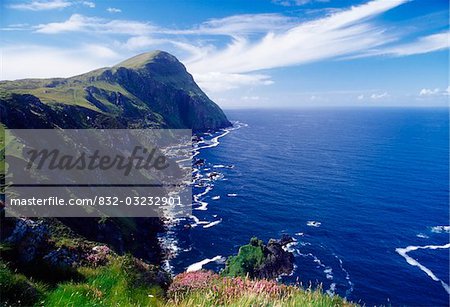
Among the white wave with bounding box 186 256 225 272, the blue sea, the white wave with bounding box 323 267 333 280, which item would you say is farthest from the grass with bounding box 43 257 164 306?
the white wave with bounding box 323 267 333 280

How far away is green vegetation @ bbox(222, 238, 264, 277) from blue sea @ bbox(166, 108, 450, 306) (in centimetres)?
583

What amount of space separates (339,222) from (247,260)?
121 ft

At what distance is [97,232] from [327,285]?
147 ft

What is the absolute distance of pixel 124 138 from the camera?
451ft

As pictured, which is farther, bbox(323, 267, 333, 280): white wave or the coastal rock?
bbox(323, 267, 333, 280): white wave

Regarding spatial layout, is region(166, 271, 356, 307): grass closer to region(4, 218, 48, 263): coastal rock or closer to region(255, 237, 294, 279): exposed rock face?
region(4, 218, 48, 263): coastal rock

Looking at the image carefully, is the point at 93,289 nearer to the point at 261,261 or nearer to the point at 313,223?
the point at 261,261

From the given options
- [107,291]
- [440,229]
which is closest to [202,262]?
[440,229]

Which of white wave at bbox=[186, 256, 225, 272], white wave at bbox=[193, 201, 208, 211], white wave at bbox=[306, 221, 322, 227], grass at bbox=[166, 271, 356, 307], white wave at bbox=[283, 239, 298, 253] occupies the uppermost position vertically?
grass at bbox=[166, 271, 356, 307]

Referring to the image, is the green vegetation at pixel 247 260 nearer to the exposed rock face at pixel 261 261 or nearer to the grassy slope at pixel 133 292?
the exposed rock face at pixel 261 261

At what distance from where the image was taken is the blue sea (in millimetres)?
65750

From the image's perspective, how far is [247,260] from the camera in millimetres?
64000

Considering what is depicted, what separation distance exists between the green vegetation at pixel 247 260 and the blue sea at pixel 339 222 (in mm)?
5829

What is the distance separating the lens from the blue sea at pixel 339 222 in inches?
2589
